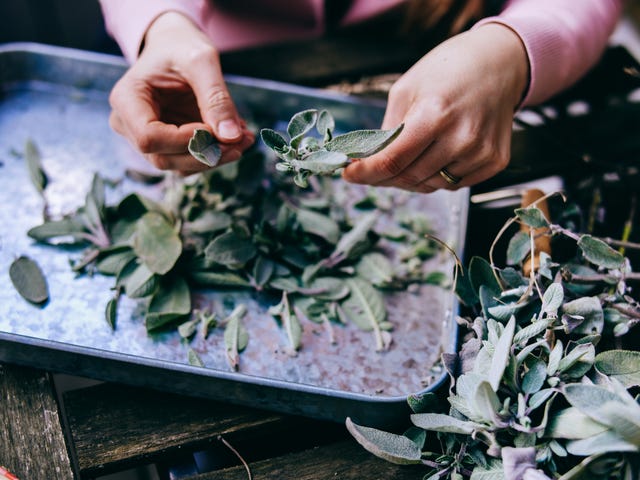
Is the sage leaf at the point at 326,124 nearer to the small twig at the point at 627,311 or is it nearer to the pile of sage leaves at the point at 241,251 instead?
the pile of sage leaves at the point at 241,251

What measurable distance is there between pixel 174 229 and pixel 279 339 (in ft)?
0.54

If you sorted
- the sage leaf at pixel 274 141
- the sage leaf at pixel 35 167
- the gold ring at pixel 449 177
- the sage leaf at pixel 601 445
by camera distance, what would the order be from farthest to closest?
the sage leaf at pixel 35 167, the gold ring at pixel 449 177, the sage leaf at pixel 274 141, the sage leaf at pixel 601 445

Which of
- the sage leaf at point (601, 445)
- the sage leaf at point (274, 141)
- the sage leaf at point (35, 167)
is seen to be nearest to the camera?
the sage leaf at point (601, 445)

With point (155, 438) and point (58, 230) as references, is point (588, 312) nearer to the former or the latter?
point (155, 438)

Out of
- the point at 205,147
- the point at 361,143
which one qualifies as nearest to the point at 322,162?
the point at 361,143

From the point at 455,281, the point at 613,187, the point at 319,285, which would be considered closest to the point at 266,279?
the point at 319,285

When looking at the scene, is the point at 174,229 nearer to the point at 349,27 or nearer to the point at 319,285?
the point at 319,285

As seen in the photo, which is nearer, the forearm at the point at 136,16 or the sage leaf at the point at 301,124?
the sage leaf at the point at 301,124

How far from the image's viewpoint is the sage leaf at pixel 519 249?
0.55 metres

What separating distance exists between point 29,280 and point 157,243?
0.13 meters

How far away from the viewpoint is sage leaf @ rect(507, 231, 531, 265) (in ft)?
1.79

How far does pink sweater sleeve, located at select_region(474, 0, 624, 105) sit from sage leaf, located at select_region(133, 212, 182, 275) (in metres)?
0.37

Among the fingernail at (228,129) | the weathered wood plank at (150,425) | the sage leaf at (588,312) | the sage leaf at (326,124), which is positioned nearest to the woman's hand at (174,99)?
the fingernail at (228,129)

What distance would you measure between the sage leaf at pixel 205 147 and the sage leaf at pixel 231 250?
10 centimetres
